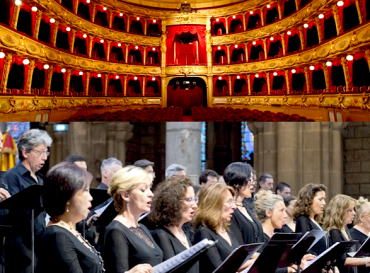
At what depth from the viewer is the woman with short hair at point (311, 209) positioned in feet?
16.3

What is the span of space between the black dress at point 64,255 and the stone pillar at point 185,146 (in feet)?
20.8

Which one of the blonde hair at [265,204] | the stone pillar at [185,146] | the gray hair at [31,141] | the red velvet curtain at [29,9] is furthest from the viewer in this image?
the red velvet curtain at [29,9]

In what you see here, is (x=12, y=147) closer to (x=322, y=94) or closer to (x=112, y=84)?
(x=322, y=94)

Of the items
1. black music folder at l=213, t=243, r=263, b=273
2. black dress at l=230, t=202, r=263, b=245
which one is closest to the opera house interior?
black dress at l=230, t=202, r=263, b=245

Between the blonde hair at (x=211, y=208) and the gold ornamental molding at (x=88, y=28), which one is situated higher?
the gold ornamental molding at (x=88, y=28)

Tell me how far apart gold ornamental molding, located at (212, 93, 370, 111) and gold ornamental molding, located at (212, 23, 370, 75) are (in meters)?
1.31

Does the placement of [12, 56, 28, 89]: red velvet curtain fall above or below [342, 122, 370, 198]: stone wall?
above

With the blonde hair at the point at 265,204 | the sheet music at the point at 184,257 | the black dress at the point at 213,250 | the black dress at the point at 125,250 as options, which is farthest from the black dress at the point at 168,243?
the blonde hair at the point at 265,204

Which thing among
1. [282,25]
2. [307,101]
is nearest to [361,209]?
[307,101]

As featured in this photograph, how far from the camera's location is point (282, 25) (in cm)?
2139

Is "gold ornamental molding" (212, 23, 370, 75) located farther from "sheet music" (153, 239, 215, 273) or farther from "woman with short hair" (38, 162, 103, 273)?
"woman with short hair" (38, 162, 103, 273)

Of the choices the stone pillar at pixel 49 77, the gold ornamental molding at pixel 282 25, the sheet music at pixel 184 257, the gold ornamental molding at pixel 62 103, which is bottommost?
the sheet music at pixel 184 257

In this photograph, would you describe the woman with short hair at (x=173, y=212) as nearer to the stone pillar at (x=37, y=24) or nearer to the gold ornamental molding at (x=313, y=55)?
the gold ornamental molding at (x=313, y=55)

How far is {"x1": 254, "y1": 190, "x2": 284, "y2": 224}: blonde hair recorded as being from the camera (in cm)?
459
